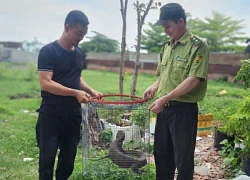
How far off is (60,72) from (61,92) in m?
0.18

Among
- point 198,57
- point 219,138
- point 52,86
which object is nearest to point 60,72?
point 52,86

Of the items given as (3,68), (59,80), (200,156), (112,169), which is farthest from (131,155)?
(3,68)

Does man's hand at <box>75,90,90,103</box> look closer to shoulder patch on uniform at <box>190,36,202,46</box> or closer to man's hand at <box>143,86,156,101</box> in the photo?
man's hand at <box>143,86,156,101</box>

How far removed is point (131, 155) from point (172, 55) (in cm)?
94

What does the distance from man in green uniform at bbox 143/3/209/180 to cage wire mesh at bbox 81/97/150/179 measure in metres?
0.29

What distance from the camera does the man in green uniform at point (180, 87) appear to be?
230 cm

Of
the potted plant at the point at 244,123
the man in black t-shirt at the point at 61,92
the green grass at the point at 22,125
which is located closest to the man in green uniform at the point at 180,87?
the man in black t-shirt at the point at 61,92

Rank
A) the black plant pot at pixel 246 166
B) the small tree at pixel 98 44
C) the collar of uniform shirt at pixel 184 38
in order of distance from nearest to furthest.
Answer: the collar of uniform shirt at pixel 184 38 → the black plant pot at pixel 246 166 → the small tree at pixel 98 44

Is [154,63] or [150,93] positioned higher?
[154,63]

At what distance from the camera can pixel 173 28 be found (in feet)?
7.84

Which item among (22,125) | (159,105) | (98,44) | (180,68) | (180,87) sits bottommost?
(22,125)

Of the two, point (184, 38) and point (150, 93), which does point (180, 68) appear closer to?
point (184, 38)

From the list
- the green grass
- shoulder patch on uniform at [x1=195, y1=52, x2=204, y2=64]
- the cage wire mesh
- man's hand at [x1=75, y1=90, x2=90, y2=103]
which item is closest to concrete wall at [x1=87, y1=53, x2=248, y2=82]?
the green grass

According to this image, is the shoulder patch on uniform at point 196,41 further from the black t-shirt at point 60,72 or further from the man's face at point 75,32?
the black t-shirt at point 60,72
